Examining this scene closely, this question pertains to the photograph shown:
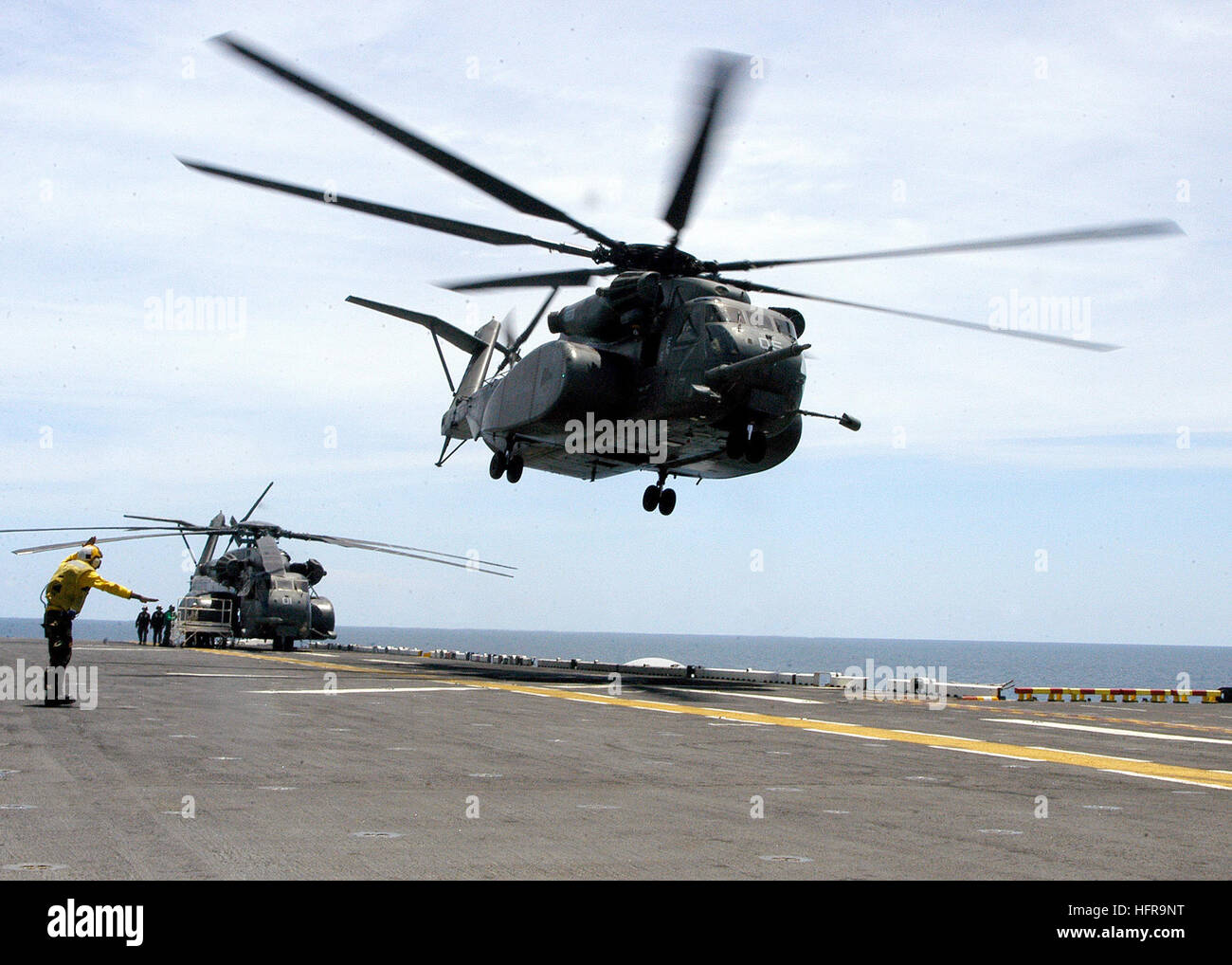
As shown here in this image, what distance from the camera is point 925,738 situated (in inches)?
578

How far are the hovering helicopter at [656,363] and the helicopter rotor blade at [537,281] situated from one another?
3 centimetres

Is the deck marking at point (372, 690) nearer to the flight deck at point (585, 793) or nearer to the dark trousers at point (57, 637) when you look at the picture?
the flight deck at point (585, 793)

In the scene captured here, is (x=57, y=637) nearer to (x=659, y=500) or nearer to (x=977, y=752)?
(x=977, y=752)

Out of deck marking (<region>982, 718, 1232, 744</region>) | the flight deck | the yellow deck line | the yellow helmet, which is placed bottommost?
deck marking (<region>982, 718, 1232, 744</region>)

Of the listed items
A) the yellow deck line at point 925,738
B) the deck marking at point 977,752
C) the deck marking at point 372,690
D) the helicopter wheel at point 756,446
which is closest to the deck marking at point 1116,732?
the yellow deck line at point 925,738

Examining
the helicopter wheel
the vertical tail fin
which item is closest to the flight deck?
the helicopter wheel

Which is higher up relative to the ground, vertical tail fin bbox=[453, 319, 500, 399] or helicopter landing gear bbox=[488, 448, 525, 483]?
vertical tail fin bbox=[453, 319, 500, 399]

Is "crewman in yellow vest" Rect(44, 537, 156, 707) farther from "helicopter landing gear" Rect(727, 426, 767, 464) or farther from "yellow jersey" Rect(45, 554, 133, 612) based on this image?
"helicopter landing gear" Rect(727, 426, 767, 464)

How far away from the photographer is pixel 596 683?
26.6m

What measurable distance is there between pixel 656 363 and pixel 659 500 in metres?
5.64

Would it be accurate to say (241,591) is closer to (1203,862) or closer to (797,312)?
(797,312)

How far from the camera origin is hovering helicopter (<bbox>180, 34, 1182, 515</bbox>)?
22.3 meters

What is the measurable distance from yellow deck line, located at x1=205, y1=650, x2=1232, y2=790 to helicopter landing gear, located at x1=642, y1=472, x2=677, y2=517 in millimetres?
7552
